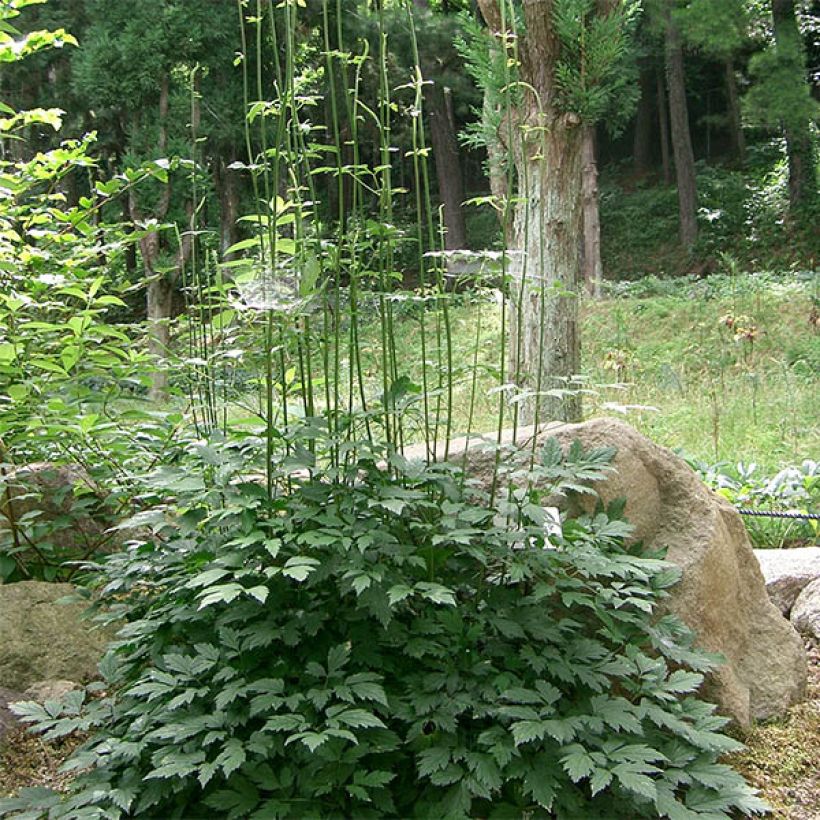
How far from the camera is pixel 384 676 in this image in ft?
7.41

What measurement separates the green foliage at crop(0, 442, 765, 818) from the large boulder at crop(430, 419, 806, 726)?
0.32 metres

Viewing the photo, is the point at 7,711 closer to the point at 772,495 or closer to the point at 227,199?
the point at 772,495

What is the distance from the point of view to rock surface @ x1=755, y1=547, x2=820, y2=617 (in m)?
3.87

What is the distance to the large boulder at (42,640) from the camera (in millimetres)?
2977

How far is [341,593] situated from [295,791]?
18.9 inches

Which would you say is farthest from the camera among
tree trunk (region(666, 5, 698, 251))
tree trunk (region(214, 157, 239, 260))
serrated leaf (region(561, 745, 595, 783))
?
tree trunk (region(666, 5, 698, 251))

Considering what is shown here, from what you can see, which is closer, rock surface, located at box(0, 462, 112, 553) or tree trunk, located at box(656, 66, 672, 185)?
rock surface, located at box(0, 462, 112, 553)

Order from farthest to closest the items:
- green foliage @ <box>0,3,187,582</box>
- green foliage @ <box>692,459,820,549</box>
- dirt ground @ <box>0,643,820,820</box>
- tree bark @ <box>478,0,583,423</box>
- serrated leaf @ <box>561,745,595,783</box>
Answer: tree bark @ <box>478,0,583,423</box>, green foliage @ <box>692,459,820,549</box>, green foliage @ <box>0,3,187,582</box>, dirt ground @ <box>0,643,820,820</box>, serrated leaf @ <box>561,745,595,783</box>

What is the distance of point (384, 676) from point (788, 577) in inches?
92.2

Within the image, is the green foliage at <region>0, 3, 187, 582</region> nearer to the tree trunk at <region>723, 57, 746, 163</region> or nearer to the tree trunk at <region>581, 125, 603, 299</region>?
the tree trunk at <region>581, 125, 603, 299</region>

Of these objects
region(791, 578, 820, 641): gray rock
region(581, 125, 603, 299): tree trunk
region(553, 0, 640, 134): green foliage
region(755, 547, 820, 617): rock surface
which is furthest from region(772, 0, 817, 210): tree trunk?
region(791, 578, 820, 641): gray rock

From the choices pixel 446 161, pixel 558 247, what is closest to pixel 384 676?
pixel 558 247

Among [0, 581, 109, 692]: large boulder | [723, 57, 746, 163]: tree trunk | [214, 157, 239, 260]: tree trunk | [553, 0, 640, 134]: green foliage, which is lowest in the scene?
[0, 581, 109, 692]: large boulder

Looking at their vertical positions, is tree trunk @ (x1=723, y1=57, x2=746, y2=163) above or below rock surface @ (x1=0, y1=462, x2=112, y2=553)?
above
